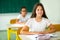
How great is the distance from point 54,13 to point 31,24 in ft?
9.88

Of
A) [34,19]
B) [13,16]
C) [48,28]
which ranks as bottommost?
[13,16]

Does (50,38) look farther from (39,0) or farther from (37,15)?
(39,0)

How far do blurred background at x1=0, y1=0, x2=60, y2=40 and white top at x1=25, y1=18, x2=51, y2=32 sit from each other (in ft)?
9.31

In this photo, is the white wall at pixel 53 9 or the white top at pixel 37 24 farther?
the white wall at pixel 53 9

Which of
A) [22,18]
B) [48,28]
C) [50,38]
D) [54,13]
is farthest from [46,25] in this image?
[54,13]

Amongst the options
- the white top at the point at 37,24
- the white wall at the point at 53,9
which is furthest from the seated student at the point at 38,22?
the white wall at the point at 53,9

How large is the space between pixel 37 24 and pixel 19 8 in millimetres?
3400

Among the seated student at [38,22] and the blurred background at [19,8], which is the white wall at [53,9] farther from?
the seated student at [38,22]

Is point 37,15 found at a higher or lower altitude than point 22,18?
higher

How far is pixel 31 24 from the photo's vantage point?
9.00 ft

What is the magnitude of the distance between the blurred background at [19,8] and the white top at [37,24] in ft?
9.31

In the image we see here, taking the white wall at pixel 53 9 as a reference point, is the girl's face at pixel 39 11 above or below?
above

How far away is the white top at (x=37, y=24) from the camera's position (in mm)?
2738

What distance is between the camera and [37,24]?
2.74m
